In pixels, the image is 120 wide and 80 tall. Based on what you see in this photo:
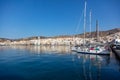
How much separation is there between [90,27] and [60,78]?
179 ft

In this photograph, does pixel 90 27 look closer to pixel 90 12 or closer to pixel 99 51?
pixel 90 12

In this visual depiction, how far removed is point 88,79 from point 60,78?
13.6 ft

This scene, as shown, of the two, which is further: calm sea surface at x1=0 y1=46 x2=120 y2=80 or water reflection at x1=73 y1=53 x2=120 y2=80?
calm sea surface at x1=0 y1=46 x2=120 y2=80

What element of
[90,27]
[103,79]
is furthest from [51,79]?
[90,27]

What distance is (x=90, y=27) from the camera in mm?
76312

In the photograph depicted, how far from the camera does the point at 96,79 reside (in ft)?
78.2

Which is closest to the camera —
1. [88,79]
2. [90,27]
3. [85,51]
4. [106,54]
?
[88,79]

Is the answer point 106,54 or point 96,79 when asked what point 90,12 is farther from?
point 96,79

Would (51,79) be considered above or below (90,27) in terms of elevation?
below

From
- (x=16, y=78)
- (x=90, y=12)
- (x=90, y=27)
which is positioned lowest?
(x=16, y=78)

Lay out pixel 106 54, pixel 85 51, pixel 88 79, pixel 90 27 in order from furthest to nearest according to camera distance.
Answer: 1. pixel 90 27
2. pixel 85 51
3. pixel 106 54
4. pixel 88 79

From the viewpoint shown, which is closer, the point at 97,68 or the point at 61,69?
the point at 61,69

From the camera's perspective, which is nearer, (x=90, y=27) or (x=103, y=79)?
(x=103, y=79)

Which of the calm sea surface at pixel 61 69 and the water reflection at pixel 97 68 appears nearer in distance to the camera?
the water reflection at pixel 97 68
